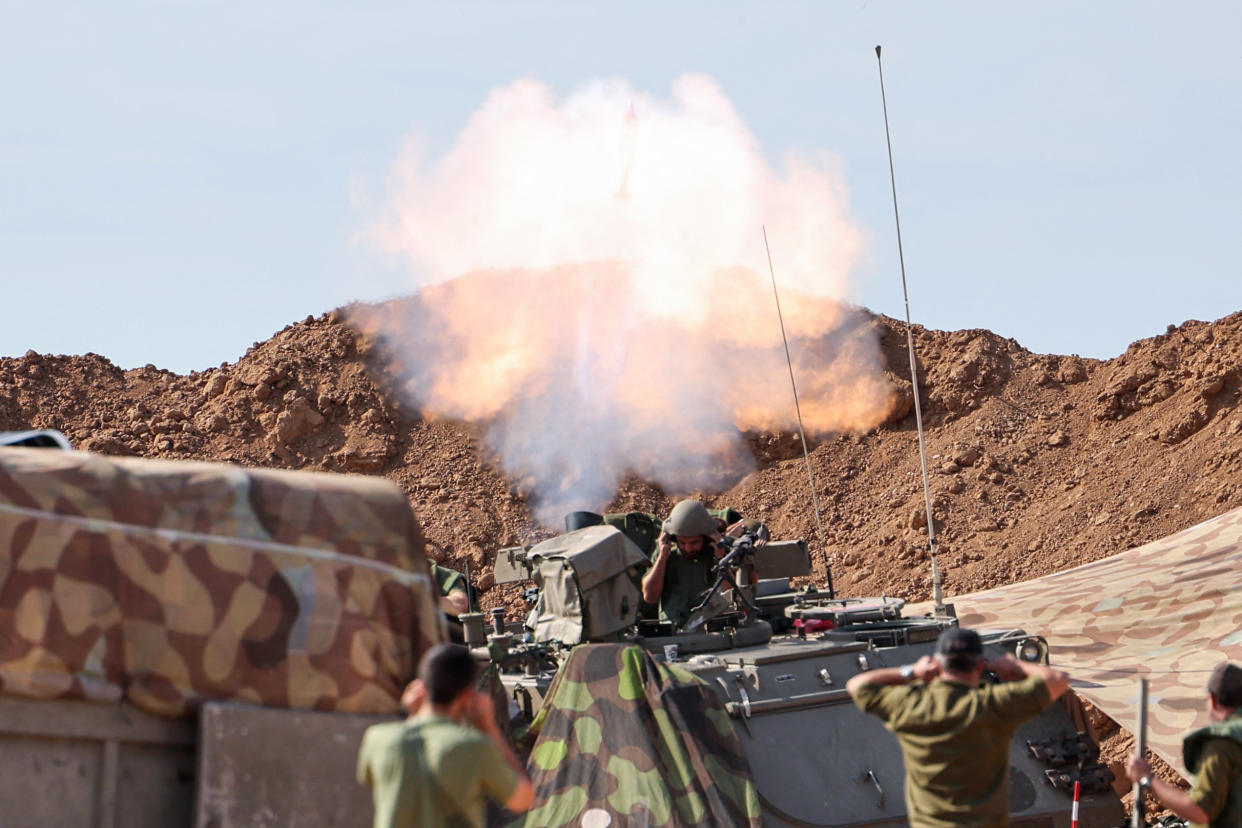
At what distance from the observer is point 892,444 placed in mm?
32688

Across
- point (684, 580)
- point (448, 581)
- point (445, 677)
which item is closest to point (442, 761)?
point (445, 677)

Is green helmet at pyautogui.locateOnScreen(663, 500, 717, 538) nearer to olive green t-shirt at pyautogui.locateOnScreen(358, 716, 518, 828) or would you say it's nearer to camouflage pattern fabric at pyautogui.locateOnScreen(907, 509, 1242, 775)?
camouflage pattern fabric at pyautogui.locateOnScreen(907, 509, 1242, 775)

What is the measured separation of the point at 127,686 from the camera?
5082mm

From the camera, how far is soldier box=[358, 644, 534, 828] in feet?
14.6

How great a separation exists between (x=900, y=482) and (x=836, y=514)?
1.48 m

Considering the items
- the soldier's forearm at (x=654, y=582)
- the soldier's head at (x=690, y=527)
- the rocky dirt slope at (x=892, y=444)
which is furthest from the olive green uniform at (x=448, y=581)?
the rocky dirt slope at (x=892, y=444)

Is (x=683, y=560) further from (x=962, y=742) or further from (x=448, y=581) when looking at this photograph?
(x=962, y=742)

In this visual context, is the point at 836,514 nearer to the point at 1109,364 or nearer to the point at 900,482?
the point at 900,482

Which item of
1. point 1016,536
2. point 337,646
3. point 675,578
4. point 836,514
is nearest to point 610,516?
point 675,578

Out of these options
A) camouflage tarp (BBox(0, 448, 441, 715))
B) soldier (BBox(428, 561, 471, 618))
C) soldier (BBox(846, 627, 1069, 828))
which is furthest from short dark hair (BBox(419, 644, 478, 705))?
soldier (BBox(428, 561, 471, 618))

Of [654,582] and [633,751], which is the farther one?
[654,582]

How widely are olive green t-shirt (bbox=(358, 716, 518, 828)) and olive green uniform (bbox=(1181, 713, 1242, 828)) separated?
259 centimetres

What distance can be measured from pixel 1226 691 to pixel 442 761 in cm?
296

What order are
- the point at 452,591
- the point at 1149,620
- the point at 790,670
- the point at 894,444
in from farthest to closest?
the point at 894,444
the point at 1149,620
the point at 452,591
the point at 790,670
